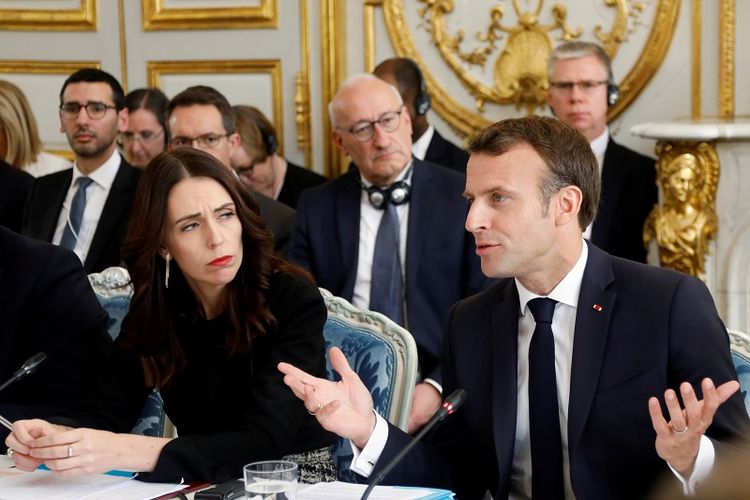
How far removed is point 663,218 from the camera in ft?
13.8

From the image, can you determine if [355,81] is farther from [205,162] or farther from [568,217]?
[568,217]

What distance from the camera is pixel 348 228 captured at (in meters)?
3.82

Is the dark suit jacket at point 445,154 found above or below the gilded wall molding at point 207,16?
below

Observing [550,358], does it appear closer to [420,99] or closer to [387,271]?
[387,271]

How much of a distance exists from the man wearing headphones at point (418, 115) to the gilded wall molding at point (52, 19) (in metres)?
1.91

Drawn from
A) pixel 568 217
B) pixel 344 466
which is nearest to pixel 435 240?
pixel 344 466

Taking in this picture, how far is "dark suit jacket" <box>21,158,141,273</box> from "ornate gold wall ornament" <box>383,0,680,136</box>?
4.75 feet

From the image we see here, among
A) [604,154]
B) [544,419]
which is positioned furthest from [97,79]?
[544,419]

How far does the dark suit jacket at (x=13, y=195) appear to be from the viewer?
4715mm

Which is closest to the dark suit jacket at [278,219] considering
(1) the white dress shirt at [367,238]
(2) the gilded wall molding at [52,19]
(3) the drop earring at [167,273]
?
(1) the white dress shirt at [367,238]

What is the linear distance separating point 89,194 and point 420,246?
1.51 m

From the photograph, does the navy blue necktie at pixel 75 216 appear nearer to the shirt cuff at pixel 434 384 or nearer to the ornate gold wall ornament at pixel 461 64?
the ornate gold wall ornament at pixel 461 64

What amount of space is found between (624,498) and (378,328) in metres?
0.71

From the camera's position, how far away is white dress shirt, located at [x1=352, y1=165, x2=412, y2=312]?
375cm
